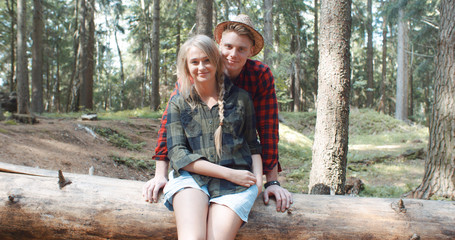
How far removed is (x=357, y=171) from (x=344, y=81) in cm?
441

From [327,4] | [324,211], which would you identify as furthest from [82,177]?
[327,4]

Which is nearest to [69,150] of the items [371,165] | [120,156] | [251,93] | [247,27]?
[120,156]

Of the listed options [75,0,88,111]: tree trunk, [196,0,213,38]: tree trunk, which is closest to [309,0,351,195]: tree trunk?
[196,0,213,38]: tree trunk

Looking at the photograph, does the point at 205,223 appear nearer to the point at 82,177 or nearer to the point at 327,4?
the point at 82,177

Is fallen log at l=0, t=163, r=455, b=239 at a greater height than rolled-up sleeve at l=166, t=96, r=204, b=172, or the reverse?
rolled-up sleeve at l=166, t=96, r=204, b=172


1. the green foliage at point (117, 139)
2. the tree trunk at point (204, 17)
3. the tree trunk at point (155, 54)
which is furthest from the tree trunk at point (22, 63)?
the tree trunk at point (204, 17)

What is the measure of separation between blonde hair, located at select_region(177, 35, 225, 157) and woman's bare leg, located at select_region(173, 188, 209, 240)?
0.36m

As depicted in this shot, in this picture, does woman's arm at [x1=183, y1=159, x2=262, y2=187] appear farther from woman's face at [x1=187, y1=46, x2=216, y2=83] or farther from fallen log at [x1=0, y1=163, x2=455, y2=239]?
woman's face at [x1=187, y1=46, x2=216, y2=83]

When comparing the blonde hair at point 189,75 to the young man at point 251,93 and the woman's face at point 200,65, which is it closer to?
the woman's face at point 200,65

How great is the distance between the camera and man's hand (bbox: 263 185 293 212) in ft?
8.14

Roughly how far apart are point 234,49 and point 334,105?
Result: 2201 mm

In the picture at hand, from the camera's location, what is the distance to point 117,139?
310 inches

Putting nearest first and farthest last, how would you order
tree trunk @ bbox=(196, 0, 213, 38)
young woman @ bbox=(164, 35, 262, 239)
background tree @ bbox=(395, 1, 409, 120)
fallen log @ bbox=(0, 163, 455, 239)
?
young woman @ bbox=(164, 35, 262, 239), fallen log @ bbox=(0, 163, 455, 239), tree trunk @ bbox=(196, 0, 213, 38), background tree @ bbox=(395, 1, 409, 120)

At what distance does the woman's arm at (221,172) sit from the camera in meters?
2.26
